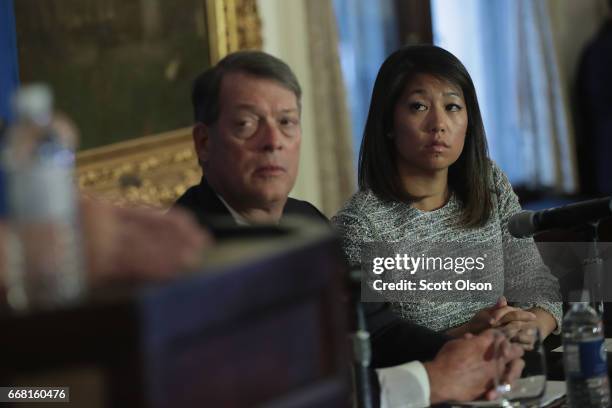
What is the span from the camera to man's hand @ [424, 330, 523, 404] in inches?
81.0

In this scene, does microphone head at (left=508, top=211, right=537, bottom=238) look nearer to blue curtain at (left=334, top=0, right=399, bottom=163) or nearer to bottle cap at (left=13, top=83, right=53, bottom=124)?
bottle cap at (left=13, top=83, right=53, bottom=124)

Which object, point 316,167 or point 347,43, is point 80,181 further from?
point 347,43

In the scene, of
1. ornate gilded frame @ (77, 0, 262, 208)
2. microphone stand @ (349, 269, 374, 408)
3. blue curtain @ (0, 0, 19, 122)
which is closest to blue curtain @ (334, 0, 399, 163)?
ornate gilded frame @ (77, 0, 262, 208)

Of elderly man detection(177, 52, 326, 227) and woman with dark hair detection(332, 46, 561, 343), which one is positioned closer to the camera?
elderly man detection(177, 52, 326, 227)

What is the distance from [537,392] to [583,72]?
6.50 metres

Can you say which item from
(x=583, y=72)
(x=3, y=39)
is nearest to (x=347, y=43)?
(x=583, y=72)

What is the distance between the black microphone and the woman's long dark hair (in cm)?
70

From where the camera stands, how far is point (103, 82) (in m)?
4.36

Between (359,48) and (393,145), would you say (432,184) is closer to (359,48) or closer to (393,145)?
(393,145)

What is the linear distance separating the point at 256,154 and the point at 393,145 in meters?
0.68

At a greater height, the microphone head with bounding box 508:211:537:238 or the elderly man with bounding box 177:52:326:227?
the elderly man with bounding box 177:52:326:227

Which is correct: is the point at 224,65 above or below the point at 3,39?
below

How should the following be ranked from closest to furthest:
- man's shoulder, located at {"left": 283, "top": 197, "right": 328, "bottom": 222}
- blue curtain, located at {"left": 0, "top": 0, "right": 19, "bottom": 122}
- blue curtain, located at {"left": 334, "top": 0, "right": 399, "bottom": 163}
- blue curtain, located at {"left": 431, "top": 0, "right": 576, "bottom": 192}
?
man's shoulder, located at {"left": 283, "top": 197, "right": 328, "bottom": 222}, blue curtain, located at {"left": 0, "top": 0, "right": 19, "bottom": 122}, blue curtain, located at {"left": 334, "top": 0, "right": 399, "bottom": 163}, blue curtain, located at {"left": 431, "top": 0, "right": 576, "bottom": 192}

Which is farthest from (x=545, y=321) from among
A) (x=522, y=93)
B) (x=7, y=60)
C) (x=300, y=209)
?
(x=522, y=93)
